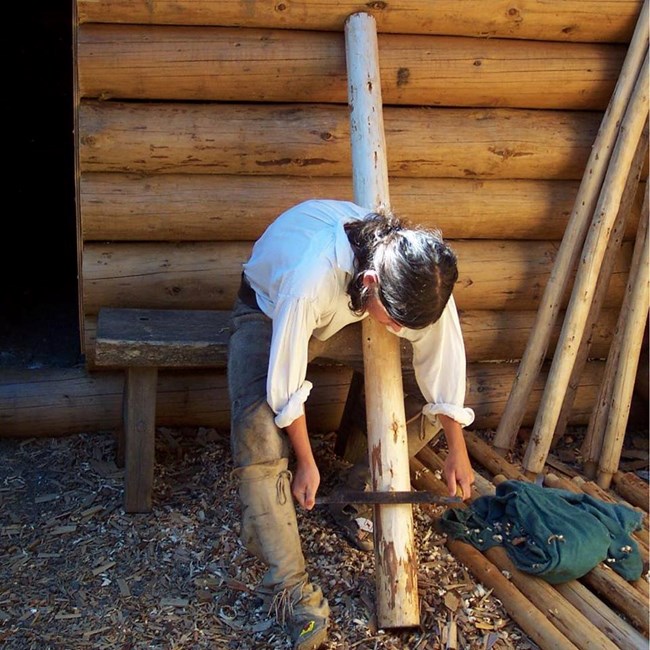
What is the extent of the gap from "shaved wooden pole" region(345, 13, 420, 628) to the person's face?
49 cm

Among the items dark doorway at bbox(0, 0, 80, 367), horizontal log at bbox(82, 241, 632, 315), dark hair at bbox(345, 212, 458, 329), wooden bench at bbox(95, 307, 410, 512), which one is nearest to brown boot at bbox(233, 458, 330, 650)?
wooden bench at bbox(95, 307, 410, 512)

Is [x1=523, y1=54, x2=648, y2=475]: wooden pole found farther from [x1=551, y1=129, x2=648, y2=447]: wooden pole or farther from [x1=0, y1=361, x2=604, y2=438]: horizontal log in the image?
[x1=0, y1=361, x2=604, y2=438]: horizontal log

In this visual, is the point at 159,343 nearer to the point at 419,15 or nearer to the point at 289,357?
the point at 289,357

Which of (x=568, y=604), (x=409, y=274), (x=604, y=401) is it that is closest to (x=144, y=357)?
(x=409, y=274)

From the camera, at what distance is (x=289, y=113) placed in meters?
4.77

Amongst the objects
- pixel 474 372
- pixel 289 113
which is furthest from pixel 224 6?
pixel 474 372

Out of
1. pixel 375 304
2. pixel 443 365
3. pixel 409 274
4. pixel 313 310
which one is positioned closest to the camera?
pixel 409 274

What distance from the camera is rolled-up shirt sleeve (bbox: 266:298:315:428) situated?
11.5ft

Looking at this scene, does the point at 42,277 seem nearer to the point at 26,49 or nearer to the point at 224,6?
the point at 26,49

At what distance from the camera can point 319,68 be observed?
184 inches

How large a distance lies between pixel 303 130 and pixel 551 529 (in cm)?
223

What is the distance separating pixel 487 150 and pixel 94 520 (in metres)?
2.71

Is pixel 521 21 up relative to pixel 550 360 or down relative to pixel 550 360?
up

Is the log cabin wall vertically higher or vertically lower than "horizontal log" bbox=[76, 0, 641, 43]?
lower
